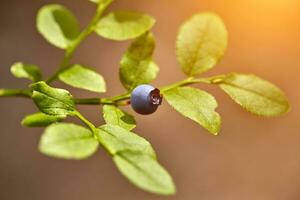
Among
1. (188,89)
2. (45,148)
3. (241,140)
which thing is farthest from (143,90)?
(241,140)

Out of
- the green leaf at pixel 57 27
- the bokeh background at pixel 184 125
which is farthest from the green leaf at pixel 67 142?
the bokeh background at pixel 184 125

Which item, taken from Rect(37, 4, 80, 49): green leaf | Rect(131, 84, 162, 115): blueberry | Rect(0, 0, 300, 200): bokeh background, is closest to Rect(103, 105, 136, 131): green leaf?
Rect(131, 84, 162, 115): blueberry

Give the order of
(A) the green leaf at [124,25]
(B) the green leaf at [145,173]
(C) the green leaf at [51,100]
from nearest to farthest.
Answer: (B) the green leaf at [145,173] < (C) the green leaf at [51,100] < (A) the green leaf at [124,25]

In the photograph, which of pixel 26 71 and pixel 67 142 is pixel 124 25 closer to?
pixel 26 71

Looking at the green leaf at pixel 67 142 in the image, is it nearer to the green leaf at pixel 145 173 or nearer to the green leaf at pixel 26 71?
the green leaf at pixel 145 173

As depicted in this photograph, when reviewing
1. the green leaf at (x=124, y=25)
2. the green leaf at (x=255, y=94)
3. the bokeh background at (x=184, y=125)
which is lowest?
the bokeh background at (x=184, y=125)

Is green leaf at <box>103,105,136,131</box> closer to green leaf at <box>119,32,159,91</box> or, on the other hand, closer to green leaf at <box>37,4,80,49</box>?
green leaf at <box>119,32,159,91</box>
